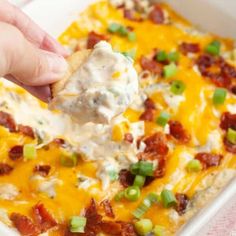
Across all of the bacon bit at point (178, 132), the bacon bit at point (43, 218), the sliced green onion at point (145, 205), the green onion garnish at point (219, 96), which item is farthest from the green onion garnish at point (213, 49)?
the bacon bit at point (43, 218)

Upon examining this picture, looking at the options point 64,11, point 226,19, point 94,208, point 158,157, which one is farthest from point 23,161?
point 226,19

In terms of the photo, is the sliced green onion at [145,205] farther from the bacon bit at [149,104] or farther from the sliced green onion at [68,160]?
the bacon bit at [149,104]

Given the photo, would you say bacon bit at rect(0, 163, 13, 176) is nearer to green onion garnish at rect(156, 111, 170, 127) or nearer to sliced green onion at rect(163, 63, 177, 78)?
green onion garnish at rect(156, 111, 170, 127)

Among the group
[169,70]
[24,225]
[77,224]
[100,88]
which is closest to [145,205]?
[77,224]

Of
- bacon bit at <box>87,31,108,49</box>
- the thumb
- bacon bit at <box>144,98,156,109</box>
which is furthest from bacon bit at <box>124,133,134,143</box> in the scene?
bacon bit at <box>87,31,108,49</box>

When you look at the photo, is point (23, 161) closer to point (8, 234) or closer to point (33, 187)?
point (33, 187)

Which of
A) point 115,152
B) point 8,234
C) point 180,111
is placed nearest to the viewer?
point 8,234
